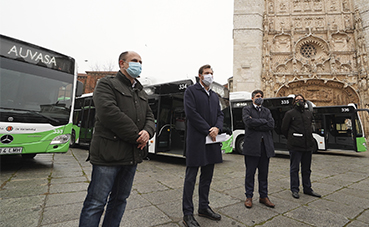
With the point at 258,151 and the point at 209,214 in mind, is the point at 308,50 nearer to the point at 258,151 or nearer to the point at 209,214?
the point at 258,151

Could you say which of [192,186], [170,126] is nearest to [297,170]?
[192,186]

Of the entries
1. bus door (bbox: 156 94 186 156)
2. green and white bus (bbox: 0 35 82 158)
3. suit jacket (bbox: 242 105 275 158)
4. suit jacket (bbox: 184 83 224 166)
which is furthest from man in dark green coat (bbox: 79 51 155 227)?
bus door (bbox: 156 94 186 156)

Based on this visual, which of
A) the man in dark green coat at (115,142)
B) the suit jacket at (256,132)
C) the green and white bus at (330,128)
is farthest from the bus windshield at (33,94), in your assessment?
the green and white bus at (330,128)

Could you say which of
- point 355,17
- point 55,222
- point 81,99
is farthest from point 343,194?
point 355,17

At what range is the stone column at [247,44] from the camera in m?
20.7

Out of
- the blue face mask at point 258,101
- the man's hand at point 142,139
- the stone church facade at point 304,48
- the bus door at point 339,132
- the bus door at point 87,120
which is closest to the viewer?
the man's hand at point 142,139

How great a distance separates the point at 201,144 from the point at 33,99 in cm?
445

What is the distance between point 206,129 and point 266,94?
1994cm

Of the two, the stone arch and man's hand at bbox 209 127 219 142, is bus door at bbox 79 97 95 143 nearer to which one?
man's hand at bbox 209 127 219 142

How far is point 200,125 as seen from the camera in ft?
7.41

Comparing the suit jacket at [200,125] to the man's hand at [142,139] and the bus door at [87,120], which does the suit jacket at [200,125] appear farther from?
the bus door at [87,120]

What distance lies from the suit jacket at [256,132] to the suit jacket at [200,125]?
2.29 feet

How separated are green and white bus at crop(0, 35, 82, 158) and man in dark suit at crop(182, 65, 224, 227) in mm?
4011

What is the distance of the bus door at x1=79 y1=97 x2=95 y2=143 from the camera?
903 cm
